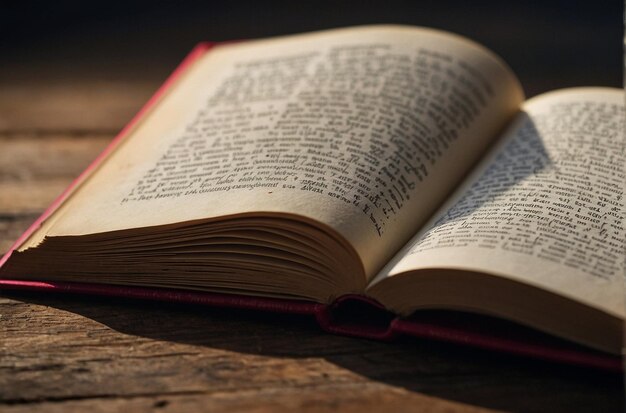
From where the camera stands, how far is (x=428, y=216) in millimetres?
851

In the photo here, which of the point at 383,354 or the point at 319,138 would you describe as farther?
the point at 319,138

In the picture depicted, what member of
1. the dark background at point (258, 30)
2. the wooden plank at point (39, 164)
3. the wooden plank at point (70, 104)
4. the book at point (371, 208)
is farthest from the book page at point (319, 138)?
the dark background at point (258, 30)

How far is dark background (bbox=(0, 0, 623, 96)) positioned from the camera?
1.74 meters

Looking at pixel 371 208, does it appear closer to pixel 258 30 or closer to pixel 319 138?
pixel 319 138

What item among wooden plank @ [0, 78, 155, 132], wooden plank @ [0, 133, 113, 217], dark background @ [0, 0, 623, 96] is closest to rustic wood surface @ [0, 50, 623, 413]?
wooden plank @ [0, 133, 113, 217]

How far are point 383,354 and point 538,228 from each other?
18cm

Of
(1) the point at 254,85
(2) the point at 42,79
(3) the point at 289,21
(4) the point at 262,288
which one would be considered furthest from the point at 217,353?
(3) the point at 289,21

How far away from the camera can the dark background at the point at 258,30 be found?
1.74 m

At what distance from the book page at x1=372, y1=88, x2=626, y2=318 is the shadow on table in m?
0.07

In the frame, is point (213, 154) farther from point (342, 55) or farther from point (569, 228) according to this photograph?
point (569, 228)

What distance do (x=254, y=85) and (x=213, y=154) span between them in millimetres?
190

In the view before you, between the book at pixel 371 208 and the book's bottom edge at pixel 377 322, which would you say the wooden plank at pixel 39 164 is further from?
the book's bottom edge at pixel 377 322

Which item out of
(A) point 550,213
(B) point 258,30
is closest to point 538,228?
(A) point 550,213

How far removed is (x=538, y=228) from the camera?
74cm
